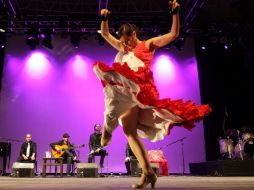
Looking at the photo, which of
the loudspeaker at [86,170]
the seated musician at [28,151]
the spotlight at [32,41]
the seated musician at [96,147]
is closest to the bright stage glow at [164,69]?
the seated musician at [96,147]

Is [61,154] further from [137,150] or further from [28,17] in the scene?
[137,150]

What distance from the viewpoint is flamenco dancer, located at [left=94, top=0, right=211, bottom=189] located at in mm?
2418

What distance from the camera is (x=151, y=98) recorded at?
7.97ft

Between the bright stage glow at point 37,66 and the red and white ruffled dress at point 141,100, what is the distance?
305 inches

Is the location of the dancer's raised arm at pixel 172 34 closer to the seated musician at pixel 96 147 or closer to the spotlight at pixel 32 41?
the seated musician at pixel 96 147

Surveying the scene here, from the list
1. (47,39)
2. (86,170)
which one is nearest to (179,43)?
(47,39)

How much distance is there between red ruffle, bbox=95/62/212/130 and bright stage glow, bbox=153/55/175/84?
25.8ft

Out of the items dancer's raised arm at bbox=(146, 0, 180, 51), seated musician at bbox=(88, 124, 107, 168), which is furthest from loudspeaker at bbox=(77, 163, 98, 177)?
dancer's raised arm at bbox=(146, 0, 180, 51)

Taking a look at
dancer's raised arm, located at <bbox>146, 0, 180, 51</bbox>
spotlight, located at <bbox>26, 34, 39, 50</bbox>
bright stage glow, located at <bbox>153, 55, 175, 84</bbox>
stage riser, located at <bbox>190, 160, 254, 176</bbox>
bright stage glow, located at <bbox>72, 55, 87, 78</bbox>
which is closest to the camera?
dancer's raised arm, located at <bbox>146, 0, 180, 51</bbox>

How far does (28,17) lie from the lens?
1022 centimetres

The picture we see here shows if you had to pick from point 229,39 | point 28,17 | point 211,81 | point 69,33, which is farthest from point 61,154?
point 229,39

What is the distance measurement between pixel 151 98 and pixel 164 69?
8121 mm

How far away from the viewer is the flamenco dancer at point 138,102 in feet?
7.93

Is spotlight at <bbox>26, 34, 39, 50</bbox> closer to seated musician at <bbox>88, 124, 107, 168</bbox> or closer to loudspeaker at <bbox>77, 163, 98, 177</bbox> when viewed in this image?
seated musician at <bbox>88, 124, 107, 168</bbox>
